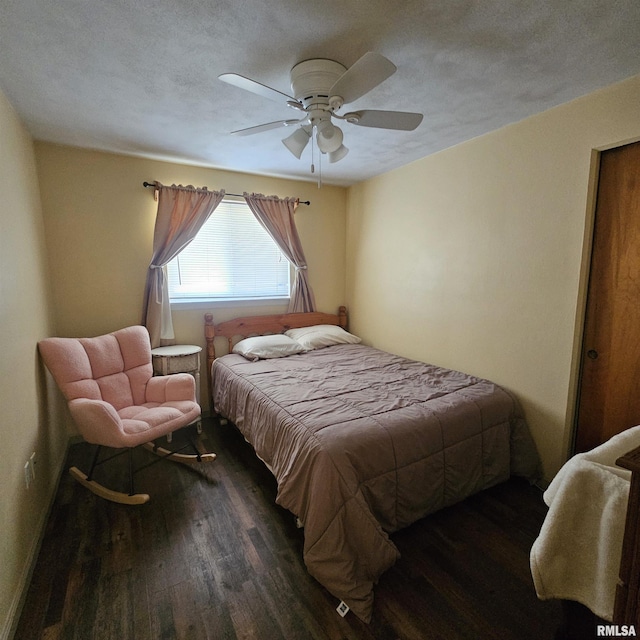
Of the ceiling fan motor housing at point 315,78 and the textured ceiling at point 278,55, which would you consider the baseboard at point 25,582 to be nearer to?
the textured ceiling at point 278,55

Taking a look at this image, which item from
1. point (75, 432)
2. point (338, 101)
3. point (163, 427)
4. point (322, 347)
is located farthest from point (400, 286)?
point (75, 432)

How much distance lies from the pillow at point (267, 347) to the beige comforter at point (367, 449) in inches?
16.6

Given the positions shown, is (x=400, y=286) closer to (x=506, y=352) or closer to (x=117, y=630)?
(x=506, y=352)

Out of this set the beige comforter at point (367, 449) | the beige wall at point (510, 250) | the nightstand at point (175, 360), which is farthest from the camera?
the nightstand at point (175, 360)

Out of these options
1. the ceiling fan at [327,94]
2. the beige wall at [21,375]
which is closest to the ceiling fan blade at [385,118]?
the ceiling fan at [327,94]

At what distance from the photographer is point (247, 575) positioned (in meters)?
1.68

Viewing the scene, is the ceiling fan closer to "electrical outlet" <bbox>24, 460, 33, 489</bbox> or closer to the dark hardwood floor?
"electrical outlet" <bbox>24, 460, 33, 489</bbox>

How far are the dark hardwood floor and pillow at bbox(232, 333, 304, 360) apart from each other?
1.23 metres

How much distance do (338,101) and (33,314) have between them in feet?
7.44

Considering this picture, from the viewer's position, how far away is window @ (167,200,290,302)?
341 centimetres

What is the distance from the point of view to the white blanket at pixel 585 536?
3.35 feet

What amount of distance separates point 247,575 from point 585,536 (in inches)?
58.0

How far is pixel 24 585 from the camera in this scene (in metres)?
1.56
